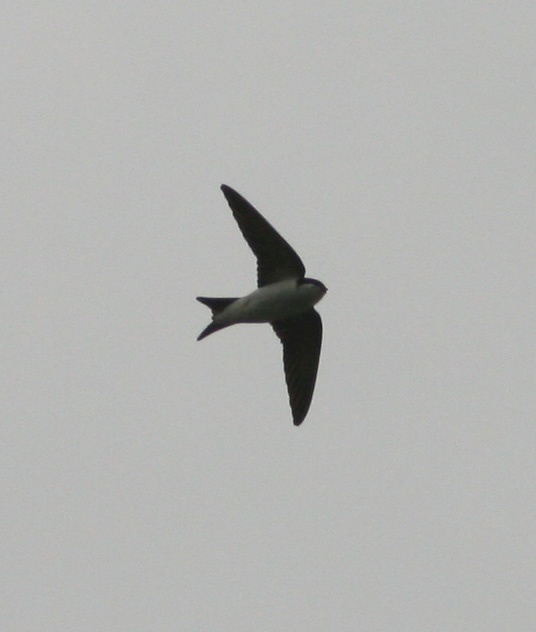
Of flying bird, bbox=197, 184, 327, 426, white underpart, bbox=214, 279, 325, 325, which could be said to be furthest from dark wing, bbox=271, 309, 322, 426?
white underpart, bbox=214, 279, 325, 325

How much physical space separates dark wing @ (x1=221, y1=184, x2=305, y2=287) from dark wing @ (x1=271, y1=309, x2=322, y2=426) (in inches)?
26.5

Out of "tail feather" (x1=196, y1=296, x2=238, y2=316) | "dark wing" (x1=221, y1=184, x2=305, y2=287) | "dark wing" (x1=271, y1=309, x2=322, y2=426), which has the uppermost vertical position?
"dark wing" (x1=221, y1=184, x2=305, y2=287)

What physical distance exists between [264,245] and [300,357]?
124cm

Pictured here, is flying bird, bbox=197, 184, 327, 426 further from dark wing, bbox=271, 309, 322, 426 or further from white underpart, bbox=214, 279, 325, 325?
dark wing, bbox=271, 309, 322, 426

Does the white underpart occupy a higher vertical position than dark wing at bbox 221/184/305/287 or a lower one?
lower

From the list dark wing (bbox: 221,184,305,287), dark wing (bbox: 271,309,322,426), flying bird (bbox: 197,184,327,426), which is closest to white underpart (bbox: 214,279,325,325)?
flying bird (bbox: 197,184,327,426)

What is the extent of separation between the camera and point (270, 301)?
1587 centimetres

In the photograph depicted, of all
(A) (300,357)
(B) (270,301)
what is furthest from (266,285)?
(A) (300,357)

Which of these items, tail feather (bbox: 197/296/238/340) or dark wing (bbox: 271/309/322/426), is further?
dark wing (bbox: 271/309/322/426)

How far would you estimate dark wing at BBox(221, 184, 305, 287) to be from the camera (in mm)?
15859

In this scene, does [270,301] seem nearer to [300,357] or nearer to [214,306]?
[214,306]

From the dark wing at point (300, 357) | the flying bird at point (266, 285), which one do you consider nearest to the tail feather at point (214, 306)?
the flying bird at point (266, 285)

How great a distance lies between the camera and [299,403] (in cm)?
1669

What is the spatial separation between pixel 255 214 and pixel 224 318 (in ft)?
2.93
